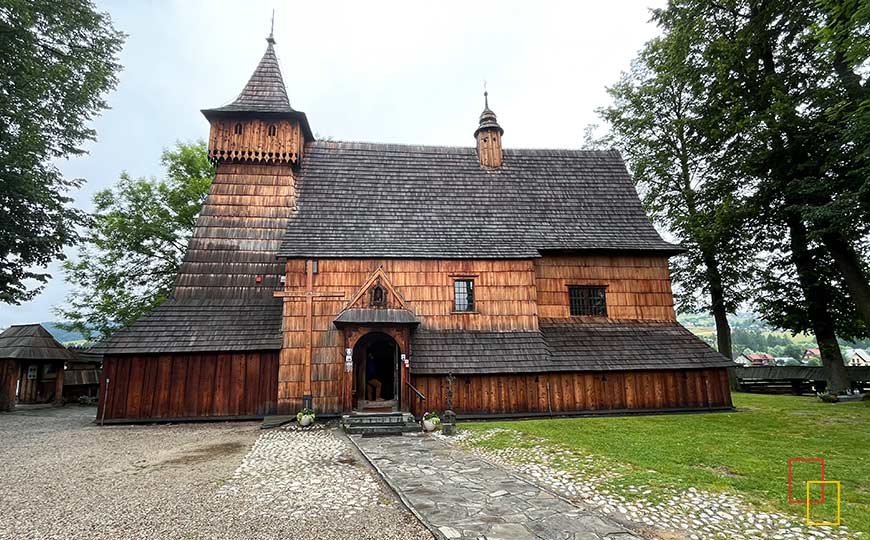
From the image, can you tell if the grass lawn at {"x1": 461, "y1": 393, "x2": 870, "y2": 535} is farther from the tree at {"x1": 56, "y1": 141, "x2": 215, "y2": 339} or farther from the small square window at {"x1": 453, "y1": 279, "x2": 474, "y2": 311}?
the tree at {"x1": 56, "y1": 141, "x2": 215, "y2": 339}

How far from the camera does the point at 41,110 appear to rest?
1855 cm

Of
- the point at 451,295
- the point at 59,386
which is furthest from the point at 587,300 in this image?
the point at 59,386

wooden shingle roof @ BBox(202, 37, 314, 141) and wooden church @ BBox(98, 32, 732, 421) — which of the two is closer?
wooden church @ BBox(98, 32, 732, 421)

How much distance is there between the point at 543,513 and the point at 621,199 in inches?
624

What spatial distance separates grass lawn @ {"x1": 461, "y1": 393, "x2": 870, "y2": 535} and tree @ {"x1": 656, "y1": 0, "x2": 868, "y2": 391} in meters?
5.02

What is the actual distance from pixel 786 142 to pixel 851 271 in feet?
16.9

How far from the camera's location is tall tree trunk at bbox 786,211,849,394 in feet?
55.8

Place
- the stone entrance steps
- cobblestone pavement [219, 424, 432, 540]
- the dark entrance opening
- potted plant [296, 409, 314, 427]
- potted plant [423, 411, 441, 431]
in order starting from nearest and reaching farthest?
cobblestone pavement [219, 424, 432, 540], the stone entrance steps, potted plant [423, 411, 441, 431], potted plant [296, 409, 314, 427], the dark entrance opening

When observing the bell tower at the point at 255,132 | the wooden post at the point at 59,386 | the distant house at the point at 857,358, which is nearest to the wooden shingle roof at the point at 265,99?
the bell tower at the point at 255,132

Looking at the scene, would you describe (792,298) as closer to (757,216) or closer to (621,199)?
(757,216)

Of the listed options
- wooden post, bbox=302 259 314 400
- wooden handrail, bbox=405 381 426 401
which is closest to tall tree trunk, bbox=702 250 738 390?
wooden handrail, bbox=405 381 426 401

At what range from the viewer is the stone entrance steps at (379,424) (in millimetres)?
11469

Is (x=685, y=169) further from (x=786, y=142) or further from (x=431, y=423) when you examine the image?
(x=431, y=423)

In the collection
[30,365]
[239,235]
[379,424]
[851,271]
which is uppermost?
[239,235]
